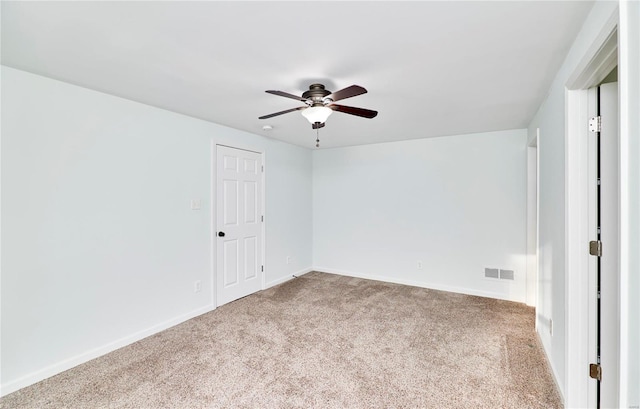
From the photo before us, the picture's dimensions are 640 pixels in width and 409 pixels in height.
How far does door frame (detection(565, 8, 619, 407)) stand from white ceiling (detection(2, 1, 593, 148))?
0.41 m

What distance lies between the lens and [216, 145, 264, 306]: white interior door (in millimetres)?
3771

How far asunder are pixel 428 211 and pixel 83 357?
4.37 m

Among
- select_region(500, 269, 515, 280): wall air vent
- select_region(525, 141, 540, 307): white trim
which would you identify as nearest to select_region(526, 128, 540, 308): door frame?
select_region(525, 141, 540, 307): white trim

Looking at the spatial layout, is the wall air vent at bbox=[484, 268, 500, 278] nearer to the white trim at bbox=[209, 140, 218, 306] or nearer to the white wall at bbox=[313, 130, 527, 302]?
the white wall at bbox=[313, 130, 527, 302]

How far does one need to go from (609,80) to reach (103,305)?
163 inches

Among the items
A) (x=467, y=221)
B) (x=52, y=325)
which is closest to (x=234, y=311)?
(x=52, y=325)

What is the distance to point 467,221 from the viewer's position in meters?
4.22

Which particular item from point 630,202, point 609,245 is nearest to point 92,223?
point 630,202

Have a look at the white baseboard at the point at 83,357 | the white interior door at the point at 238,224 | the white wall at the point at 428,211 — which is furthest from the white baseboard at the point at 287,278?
the white baseboard at the point at 83,357

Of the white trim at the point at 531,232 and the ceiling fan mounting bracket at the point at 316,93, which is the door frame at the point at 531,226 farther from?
the ceiling fan mounting bracket at the point at 316,93

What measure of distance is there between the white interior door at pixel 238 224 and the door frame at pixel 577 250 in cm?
344

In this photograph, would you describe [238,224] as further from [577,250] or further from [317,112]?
[577,250]

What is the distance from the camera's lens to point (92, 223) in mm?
2551

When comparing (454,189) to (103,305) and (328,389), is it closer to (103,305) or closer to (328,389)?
(328,389)
